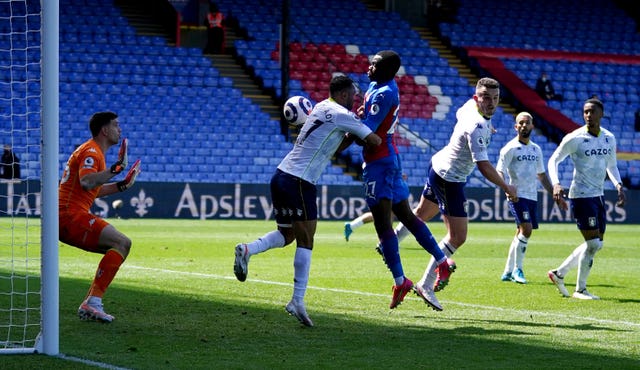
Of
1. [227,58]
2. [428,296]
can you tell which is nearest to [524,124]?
[428,296]

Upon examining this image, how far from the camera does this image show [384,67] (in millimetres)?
9938

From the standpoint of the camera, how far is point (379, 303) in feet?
36.7

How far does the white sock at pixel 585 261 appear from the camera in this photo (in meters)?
12.4

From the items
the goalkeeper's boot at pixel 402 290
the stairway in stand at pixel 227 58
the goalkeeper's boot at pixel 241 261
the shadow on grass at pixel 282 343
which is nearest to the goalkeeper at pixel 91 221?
the shadow on grass at pixel 282 343

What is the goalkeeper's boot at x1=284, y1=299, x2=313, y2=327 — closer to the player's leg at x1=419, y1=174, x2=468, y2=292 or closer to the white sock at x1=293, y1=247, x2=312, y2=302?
the white sock at x1=293, y1=247, x2=312, y2=302

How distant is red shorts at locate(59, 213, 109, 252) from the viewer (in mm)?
9359

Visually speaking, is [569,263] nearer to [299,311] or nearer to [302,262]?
[302,262]

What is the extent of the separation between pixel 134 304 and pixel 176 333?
84.0 inches

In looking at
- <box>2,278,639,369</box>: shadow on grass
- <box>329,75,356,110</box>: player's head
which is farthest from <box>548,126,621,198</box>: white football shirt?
<box>329,75,356,110</box>: player's head

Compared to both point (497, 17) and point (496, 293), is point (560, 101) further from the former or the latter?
point (496, 293)

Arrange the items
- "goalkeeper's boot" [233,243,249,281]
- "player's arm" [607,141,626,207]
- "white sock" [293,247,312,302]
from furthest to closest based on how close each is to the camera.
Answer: "player's arm" [607,141,626,207] → "goalkeeper's boot" [233,243,249,281] → "white sock" [293,247,312,302]

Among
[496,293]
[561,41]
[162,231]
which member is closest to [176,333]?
[496,293]

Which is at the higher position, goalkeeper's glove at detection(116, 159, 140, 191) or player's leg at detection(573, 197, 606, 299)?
goalkeeper's glove at detection(116, 159, 140, 191)

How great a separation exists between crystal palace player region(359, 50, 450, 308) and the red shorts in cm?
238
